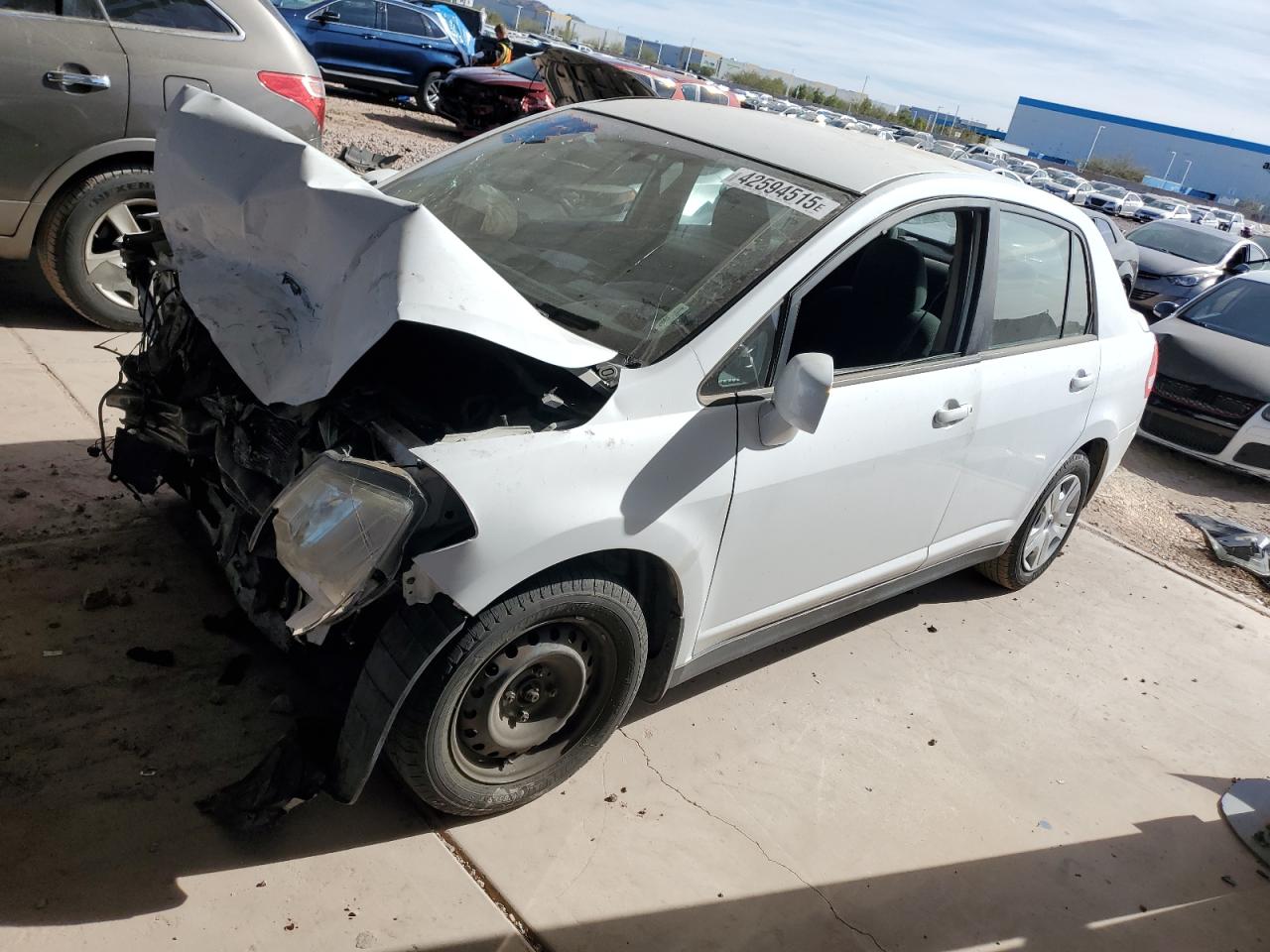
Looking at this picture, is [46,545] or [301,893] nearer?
[301,893]

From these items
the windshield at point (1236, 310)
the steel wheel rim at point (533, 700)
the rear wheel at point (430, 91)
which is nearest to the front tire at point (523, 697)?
the steel wheel rim at point (533, 700)

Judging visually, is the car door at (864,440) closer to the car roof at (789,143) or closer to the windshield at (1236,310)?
the car roof at (789,143)

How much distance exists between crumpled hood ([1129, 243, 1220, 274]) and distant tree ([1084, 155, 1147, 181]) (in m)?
70.7

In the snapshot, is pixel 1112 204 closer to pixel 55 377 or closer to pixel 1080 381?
pixel 1080 381

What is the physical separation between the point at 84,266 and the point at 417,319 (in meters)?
3.80

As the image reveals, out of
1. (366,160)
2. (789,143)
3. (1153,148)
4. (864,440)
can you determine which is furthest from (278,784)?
(1153,148)

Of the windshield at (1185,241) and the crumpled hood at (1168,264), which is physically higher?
the windshield at (1185,241)

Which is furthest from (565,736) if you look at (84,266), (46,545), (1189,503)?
(1189,503)

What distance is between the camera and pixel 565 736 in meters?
2.96

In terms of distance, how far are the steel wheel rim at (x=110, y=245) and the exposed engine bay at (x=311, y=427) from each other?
2.23 meters

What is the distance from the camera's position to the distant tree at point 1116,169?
78.4m

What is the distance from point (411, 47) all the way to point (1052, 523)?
14497 mm

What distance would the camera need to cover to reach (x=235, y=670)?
10.1 feet

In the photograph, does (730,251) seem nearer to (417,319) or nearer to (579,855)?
(417,319)
